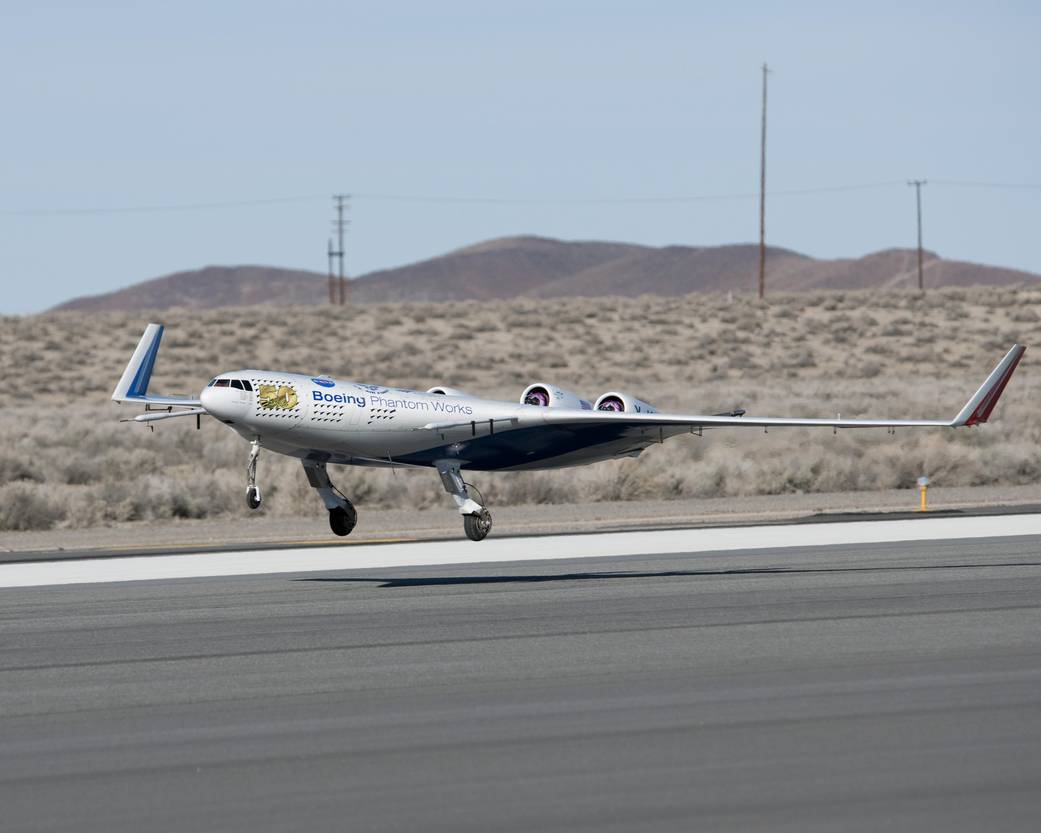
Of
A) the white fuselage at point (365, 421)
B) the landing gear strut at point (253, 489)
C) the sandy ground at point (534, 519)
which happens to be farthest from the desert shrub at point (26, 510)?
the landing gear strut at point (253, 489)

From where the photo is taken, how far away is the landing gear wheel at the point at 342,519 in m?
24.7

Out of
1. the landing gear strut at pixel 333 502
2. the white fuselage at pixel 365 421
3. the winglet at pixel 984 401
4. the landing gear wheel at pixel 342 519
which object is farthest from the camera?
the landing gear wheel at pixel 342 519

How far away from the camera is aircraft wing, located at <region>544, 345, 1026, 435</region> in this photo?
22484 mm

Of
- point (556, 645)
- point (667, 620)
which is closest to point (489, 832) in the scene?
point (556, 645)

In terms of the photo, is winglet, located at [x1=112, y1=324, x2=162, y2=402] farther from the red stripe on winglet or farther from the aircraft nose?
the red stripe on winglet

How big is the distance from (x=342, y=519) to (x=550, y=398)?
11.6ft

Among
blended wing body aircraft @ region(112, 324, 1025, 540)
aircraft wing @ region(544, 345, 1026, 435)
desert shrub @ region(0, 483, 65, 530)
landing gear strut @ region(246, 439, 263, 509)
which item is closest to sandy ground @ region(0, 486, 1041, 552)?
desert shrub @ region(0, 483, 65, 530)

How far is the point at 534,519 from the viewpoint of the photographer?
Answer: 116 feet

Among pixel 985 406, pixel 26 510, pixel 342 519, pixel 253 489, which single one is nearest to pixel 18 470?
pixel 26 510

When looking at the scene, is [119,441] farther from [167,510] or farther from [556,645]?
[556,645]

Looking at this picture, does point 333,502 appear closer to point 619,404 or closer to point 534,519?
point 619,404

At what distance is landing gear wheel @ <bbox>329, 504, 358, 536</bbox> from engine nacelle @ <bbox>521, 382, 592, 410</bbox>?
303 cm

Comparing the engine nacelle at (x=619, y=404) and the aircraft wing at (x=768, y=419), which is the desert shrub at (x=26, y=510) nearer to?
the engine nacelle at (x=619, y=404)

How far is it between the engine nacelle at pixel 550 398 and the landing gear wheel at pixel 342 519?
303 centimetres
